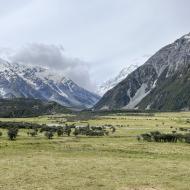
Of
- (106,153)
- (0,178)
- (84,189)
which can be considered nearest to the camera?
(84,189)

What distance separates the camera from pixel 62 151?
90.6 m

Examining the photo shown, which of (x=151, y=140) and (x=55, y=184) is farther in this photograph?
(x=151, y=140)

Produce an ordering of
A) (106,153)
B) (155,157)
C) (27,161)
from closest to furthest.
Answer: (27,161)
(155,157)
(106,153)

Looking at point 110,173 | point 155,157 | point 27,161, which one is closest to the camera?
point 110,173

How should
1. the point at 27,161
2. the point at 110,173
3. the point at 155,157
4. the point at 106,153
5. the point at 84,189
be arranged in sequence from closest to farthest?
the point at 84,189
the point at 110,173
the point at 27,161
the point at 155,157
the point at 106,153

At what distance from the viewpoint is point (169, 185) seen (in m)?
53.6

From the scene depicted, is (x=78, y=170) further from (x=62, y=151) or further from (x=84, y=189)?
(x=62, y=151)

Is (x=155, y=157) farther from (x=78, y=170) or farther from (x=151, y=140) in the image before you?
Answer: (x=151, y=140)

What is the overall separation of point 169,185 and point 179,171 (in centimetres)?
1072

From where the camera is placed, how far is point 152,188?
51.6 meters

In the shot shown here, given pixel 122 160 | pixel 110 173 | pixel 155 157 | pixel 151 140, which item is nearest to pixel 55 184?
pixel 110 173

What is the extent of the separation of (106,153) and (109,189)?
36.8 m

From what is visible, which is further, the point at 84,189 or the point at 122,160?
the point at 122,160

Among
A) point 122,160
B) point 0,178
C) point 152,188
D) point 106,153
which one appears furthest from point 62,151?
point 152,188
